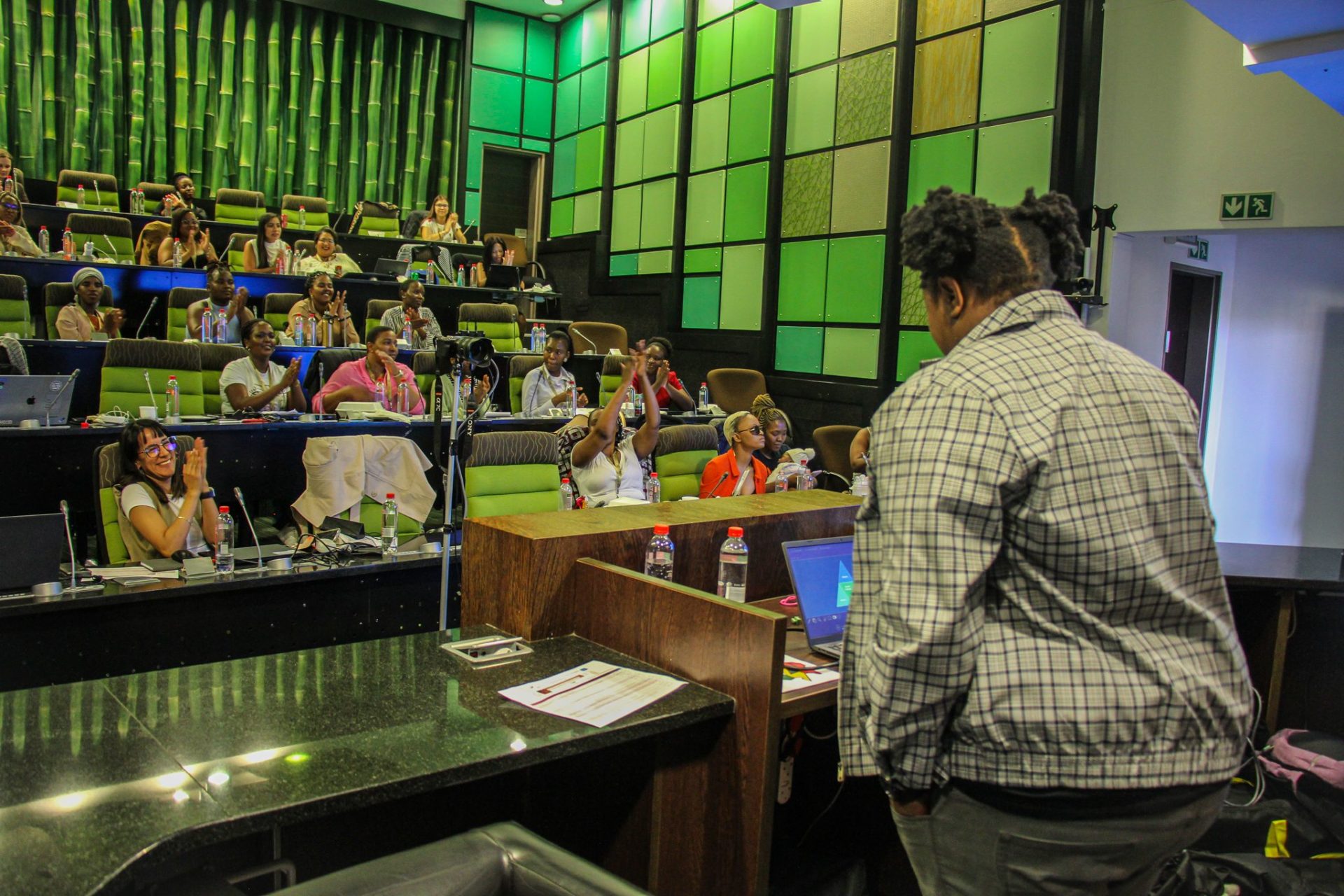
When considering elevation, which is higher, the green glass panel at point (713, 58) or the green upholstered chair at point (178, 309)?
the green glass panel at point (713, 58)

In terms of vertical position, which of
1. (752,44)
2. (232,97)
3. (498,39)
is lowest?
(232,97)

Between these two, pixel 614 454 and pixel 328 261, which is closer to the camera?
pixel 614 454

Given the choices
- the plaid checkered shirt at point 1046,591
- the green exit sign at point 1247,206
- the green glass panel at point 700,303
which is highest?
the green exit sign at point 1247,206

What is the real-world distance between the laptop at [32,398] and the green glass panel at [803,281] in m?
5.30

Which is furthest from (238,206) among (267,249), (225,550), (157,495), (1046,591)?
(1046,591)

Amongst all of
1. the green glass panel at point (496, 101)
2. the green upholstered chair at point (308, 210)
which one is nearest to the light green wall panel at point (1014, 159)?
the green upholstered chair at point (308, 210)

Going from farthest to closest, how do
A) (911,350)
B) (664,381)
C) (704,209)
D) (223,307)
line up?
(704,209)
(911,350)
(664,381)
(223,307)

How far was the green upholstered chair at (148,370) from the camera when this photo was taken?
4.85 m

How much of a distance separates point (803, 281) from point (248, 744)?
701 centimetres

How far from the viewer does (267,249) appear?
26.2ft

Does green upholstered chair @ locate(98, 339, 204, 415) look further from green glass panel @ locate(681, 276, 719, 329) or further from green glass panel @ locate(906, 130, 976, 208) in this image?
green glass panel @ locate(681, 276, 719, 329)

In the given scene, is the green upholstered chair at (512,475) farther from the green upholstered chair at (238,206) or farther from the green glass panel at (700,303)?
the green upholstered chair at (238,206)

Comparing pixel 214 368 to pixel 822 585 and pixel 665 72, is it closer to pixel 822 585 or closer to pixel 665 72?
pixel 822 585

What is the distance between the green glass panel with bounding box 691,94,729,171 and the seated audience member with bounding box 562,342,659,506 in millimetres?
4752
